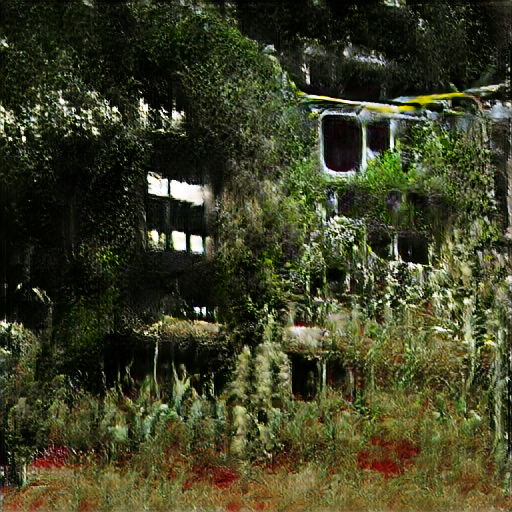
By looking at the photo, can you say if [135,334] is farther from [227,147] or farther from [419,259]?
[419,259]

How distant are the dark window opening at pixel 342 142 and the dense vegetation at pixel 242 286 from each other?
0.08 meters

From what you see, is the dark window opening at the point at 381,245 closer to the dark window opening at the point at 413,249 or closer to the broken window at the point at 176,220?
the dark window opening at the point at 413,249

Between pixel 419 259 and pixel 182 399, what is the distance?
1.35 m

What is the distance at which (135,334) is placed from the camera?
3.44m

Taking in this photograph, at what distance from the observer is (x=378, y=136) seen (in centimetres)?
358

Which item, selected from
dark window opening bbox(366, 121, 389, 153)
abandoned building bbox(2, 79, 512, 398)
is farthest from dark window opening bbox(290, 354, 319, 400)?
dark window opening bbox(366, 121, 389, 153)

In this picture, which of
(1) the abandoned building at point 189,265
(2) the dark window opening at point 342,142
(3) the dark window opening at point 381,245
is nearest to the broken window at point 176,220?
(1) the abandoned building at point 189,265

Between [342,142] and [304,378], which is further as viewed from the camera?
[342,142]

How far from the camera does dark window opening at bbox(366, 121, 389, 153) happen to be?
11.7ft

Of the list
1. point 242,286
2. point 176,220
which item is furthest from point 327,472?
point 176,220

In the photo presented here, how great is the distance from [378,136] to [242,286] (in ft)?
3.33

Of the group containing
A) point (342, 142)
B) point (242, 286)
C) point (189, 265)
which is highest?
point (342, 142)

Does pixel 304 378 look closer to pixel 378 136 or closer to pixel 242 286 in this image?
pixel 242 286

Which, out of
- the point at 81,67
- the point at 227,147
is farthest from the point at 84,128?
the point at 227,147
